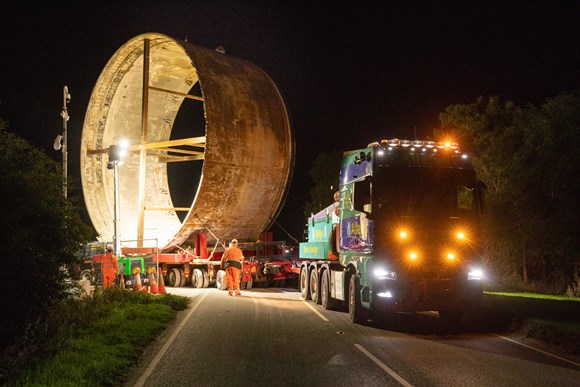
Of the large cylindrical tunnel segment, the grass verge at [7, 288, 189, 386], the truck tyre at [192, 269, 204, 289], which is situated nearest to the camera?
the grass verge at [7, 288, 189, 386]

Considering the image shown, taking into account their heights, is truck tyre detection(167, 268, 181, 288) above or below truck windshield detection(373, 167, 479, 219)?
below

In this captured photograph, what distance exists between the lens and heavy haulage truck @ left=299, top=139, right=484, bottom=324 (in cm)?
1178

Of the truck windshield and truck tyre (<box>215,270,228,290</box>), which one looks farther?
truck tyre (<box>215,270,228,290</box>)

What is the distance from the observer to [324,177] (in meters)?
55.5

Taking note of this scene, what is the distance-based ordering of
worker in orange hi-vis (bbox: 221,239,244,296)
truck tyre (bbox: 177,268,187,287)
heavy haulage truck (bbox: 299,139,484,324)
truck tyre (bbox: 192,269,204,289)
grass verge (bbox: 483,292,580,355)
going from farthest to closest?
truck tyre (bbox: 177,268,187,287)
truck tyre (bbox: 192,269,204,289)
worker in orange hi-vis (bbox: 221,239,244,296)
heavy haulage truck (bbox: 299,139,484,324)
grass verge (bbox: 483,292,580,355)

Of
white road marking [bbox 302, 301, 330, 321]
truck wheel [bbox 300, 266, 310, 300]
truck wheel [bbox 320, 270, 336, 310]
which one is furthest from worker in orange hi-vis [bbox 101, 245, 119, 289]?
truck wheel [bbox 320, 270, 336, 310]

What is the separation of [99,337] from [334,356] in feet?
13.2

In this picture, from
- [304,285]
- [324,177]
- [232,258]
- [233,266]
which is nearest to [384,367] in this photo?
[304,285]

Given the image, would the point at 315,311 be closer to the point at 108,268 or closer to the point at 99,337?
the point at 99,337

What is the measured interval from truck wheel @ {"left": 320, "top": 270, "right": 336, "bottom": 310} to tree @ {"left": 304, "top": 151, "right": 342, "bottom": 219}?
36653 mm

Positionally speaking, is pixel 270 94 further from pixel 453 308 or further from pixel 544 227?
pixel 453 308

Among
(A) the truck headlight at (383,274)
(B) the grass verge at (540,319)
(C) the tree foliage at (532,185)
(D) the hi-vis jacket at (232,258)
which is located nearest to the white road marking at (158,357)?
(A) the truck headlight at (383,274)

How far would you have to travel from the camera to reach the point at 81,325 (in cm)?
1142

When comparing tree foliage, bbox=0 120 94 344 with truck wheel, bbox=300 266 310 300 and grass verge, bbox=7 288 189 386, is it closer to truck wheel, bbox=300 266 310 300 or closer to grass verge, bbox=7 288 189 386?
grass verge, bbox=7 288 189 386
